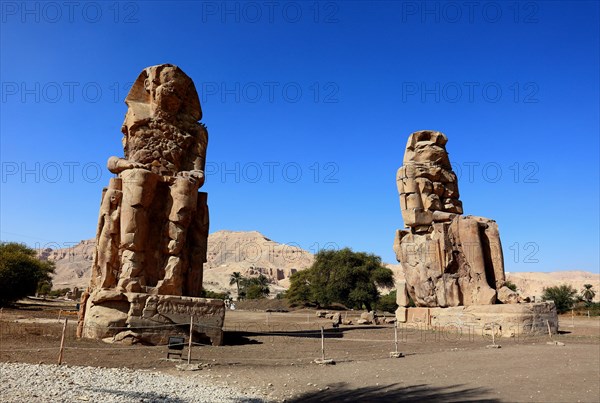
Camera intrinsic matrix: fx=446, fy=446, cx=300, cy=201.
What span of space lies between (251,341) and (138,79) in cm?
719

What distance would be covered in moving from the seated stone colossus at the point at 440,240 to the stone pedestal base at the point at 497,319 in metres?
0.45

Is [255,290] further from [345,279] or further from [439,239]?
[439,239]

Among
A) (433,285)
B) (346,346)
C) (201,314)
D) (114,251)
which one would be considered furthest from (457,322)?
(114,251)

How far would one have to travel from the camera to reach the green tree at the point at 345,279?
117ft

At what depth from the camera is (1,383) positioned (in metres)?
5.04

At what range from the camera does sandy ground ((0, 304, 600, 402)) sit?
5723mm

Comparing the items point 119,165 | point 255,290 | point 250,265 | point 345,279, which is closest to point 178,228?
point 119,165

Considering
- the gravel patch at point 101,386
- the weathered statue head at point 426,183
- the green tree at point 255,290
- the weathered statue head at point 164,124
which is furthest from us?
the green tree at point 255,290

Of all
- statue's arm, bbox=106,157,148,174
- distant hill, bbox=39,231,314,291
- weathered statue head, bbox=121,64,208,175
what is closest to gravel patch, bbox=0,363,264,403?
statue's arm, bbox=106,157,148,174

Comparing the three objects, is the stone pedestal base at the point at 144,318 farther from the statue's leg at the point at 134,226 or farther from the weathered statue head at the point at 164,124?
the weathered statue head at the point at 164,124

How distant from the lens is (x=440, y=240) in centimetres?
1436

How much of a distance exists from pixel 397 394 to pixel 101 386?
3.65m

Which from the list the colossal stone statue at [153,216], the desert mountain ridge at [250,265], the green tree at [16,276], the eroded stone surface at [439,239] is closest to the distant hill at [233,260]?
the desert mountain ridge at [250,265]

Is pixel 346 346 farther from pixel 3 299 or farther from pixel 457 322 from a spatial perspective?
pixel 3 299
